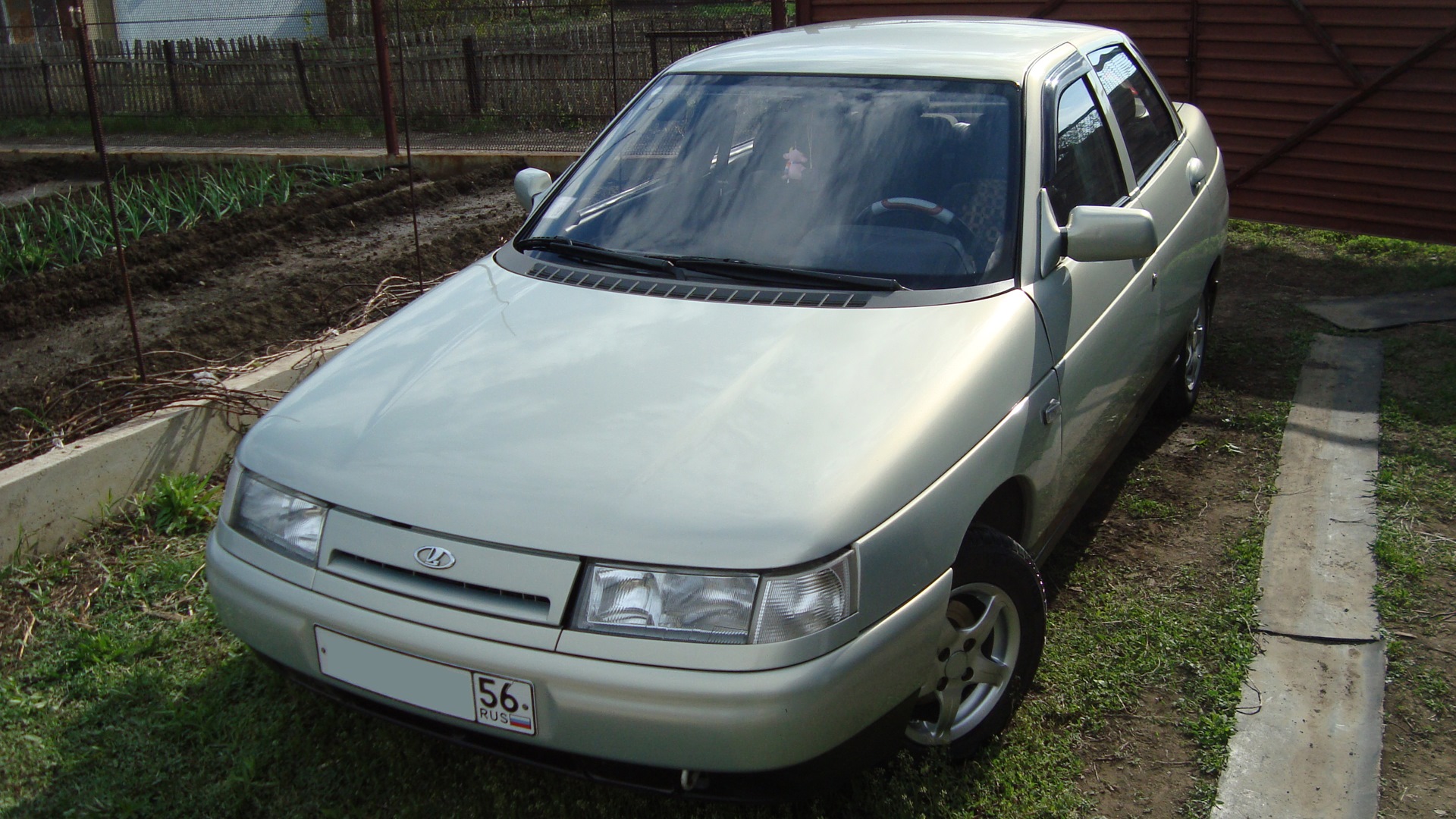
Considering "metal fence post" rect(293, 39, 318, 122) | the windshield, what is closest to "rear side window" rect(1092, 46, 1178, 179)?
the windshield

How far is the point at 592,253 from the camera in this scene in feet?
11.0

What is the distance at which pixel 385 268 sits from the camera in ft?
22.1

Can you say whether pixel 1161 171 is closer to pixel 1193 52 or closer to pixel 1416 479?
pixel 1416 479

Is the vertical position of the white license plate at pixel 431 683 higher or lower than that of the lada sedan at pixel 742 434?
lower

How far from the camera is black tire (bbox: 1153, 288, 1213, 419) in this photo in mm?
4816

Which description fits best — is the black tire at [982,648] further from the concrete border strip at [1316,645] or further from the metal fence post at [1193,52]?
the metal fence post at [1193,52]

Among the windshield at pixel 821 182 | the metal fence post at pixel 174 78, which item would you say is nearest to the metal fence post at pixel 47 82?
the metal fence post at pixel 174 78

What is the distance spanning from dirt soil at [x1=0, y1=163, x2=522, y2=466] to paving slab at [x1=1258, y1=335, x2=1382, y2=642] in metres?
4.32

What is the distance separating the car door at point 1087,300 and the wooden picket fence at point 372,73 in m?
6.15

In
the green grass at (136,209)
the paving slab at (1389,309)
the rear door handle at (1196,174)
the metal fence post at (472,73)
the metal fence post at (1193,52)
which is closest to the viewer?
the rear door handle at (1196,174)

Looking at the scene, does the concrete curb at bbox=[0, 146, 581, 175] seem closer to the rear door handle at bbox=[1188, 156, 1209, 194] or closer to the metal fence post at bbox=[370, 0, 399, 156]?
the metal fence post at bbox=[370, 0, 399, 156]

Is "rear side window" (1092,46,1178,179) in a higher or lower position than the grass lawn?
higher

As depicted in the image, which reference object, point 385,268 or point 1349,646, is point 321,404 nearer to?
point 1349,646

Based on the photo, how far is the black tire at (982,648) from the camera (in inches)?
105
